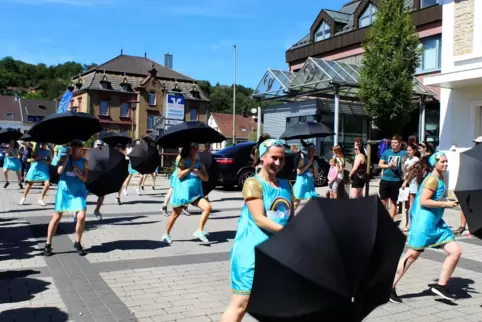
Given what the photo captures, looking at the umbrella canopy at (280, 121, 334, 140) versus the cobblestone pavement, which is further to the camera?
the umbrella canopy at (280, 121, 334, 140)

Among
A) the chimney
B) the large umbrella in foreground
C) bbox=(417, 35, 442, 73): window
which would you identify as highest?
the chimney

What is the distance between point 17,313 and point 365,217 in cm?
359

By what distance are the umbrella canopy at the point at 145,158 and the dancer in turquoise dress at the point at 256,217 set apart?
33.7ft

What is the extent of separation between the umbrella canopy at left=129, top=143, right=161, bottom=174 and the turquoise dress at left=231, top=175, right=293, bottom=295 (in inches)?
405

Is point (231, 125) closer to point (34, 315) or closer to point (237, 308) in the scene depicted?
point (34, 315)

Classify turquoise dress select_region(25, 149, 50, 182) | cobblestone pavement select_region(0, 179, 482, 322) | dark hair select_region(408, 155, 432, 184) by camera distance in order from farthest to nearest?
turquoise dress select_region(25, 149, 50, 182) → dark hair select_region(408, 155, 432, 184) → cobblestone pavement select_region(0, 179, 482, 322)

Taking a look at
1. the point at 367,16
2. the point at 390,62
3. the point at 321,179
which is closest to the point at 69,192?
the point at 321,179

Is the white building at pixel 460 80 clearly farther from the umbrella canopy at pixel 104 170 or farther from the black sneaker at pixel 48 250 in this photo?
the black sneaker at pixel 48 250

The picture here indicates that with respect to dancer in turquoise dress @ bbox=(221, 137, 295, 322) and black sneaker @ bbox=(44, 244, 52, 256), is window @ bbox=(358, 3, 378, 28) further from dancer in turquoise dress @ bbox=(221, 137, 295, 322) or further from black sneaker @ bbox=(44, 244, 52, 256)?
dancer in turquoise dress @ bbox=(221, 137, 295, 322)

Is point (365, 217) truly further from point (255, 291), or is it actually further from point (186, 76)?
point (186, 76)

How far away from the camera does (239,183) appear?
696 inches

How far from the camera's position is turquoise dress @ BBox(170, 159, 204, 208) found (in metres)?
7.98

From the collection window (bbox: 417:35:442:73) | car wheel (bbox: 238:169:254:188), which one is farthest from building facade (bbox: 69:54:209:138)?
car wheel (bbox: 238:169:254:188)

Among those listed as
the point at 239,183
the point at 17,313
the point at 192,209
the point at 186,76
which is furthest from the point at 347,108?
the point at 186,76
